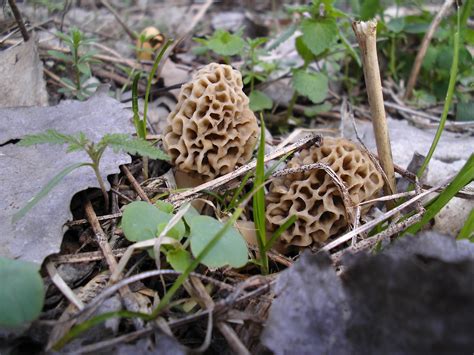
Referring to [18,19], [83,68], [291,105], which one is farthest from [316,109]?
[18,19]

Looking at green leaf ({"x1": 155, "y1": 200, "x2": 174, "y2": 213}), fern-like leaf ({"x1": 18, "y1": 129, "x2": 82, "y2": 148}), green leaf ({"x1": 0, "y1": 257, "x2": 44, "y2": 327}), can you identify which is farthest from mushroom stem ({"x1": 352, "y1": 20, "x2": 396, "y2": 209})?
green leaf ({"x1": 0, "y1": 257, "x2": 44, "y2": 327})

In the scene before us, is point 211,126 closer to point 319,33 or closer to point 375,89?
point 375,89

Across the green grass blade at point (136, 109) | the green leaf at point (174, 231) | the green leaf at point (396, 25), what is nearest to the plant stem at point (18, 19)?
the green grass blade at point (136, 109)

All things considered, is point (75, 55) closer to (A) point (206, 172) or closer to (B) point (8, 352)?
(A) point (206, 172)

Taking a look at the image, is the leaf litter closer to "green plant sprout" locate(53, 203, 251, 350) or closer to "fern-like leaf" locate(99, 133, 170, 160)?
"green plant sprout" locate(53, 203, 251, 350)

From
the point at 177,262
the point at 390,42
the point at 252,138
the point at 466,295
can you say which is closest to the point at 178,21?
the point at 390,42
